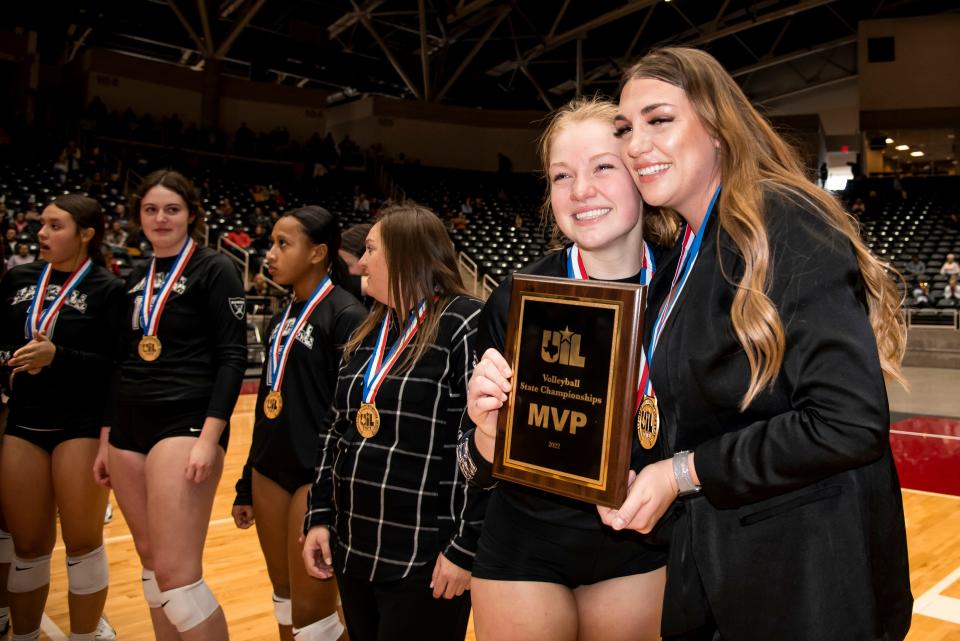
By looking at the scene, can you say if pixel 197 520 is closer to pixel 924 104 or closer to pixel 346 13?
pixel 346 13

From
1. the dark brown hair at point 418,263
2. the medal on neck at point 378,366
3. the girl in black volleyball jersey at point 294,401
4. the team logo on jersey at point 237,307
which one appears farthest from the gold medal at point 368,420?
the team logo on jersey at point 237,307

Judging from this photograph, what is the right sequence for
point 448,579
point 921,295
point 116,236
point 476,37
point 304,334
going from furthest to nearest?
point 476,37, point 921,295, point 116,236, point 304,334, point 448,579

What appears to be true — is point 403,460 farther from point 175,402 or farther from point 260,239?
point 260,239

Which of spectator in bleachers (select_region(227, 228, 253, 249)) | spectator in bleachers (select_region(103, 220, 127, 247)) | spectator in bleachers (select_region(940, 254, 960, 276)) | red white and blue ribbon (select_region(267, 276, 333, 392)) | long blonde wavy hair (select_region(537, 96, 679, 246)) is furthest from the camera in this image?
spectator in bleachers (select_region(940, 254, 960, 276))

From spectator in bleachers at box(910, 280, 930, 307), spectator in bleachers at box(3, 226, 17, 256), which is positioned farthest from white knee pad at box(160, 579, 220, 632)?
spectator in bleachers at box(910, 280, 930, 307)

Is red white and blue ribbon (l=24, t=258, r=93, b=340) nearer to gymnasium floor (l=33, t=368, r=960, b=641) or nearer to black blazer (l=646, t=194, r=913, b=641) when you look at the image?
gymnasium floor (l=33, t=368, r=960, b=641)

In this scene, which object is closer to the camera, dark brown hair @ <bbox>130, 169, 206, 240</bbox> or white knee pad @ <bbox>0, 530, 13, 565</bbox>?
dark brown hair @ <bbox>130, 169, 206, 240</bbox>

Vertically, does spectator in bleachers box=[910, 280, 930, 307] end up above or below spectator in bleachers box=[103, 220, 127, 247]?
above

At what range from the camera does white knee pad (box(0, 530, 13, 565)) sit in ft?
9.74

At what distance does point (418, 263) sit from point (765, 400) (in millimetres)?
1094

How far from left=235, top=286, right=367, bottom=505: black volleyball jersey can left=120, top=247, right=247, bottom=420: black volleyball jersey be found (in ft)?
0.45

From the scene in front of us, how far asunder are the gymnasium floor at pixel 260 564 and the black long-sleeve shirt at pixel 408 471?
1.53 meters

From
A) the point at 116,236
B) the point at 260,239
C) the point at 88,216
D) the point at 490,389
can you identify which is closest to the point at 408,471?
the point at 490,389

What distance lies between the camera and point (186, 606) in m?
2.25
